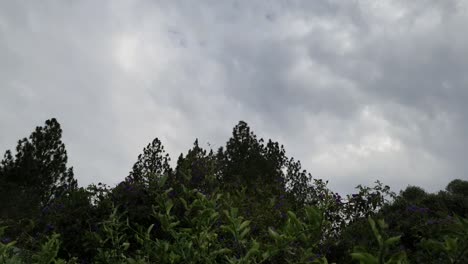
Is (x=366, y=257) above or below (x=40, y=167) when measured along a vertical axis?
below

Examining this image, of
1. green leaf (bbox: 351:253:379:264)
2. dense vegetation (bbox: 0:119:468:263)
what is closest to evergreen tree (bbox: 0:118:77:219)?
dense vegetation (bbox: 0:119:468:263)

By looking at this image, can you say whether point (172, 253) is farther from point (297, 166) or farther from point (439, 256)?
point (297, 166)

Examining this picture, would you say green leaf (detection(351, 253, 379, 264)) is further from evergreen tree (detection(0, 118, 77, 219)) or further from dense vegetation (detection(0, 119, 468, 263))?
evergreen tree (detection(0, 118, 77, 219))

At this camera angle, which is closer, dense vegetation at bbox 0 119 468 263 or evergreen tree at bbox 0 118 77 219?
dense vegetation at bbox 0 119 468 263

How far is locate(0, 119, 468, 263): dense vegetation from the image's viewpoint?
2.04 meters

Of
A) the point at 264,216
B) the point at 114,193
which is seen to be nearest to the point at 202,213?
the point at 114,193

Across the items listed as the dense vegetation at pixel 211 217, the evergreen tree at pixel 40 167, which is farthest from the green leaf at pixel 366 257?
the evergreen tree at pixel 40 167

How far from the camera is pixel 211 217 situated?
2289 mm

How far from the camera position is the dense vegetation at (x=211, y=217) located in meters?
2.04

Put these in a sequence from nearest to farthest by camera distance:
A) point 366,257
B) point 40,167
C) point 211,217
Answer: point 366,257 → point 211,217 → point 40,167

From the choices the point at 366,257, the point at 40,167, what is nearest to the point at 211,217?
the point at 366,257

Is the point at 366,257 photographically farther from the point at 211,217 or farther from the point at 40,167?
the point at 40,167

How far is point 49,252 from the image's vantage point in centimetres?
210

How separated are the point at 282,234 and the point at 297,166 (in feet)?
83.4
